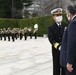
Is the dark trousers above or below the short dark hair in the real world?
below

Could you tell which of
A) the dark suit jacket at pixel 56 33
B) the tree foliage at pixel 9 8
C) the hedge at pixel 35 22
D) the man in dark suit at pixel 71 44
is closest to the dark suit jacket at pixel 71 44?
the man in dark suit at pixel 71 44

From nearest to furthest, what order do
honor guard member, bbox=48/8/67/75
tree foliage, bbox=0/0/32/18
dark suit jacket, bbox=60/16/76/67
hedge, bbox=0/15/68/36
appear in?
dark suit jacket, bbox=60/16/76/67
honor guard member, bbox=48/8/67/75
hedge, bbox=0/15/68/36
tree foliage, bbox=0/0/32/18

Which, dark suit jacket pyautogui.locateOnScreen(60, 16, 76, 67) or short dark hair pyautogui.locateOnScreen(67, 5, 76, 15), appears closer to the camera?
dark suit jacket pyautogui.locateOnScreen(60, 16, 76, 67)

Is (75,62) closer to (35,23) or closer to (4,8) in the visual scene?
(35,23)

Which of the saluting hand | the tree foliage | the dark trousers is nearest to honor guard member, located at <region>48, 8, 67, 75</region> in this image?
the dark trousers

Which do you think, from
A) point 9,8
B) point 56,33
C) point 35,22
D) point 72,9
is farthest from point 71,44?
point 9,8

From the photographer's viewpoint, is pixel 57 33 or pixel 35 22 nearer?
pixel 57 33

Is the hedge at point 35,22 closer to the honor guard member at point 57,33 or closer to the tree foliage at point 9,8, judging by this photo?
the tree foliage at point 9,8

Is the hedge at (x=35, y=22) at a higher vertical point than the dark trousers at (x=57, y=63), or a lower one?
lower

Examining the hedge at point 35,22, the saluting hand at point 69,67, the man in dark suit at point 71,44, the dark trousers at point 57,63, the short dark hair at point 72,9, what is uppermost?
the short dark hair at point 72,9

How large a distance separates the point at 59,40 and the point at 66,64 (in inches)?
49.0

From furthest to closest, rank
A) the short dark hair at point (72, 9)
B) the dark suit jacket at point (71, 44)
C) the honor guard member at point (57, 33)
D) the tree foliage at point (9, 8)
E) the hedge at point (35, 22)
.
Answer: the tree foliage at point (9, 8), the hedge at point (35, 22), the honor guard member at point (57, 33), the short dark hair at point (72, 9), the dark suit jacket at point (71, 44)

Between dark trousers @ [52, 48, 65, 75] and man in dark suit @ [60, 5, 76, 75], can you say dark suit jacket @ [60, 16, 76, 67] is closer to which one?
man in dark suit @ [60, 5, 76, 75]

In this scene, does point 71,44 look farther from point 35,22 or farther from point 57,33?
point 35,22
